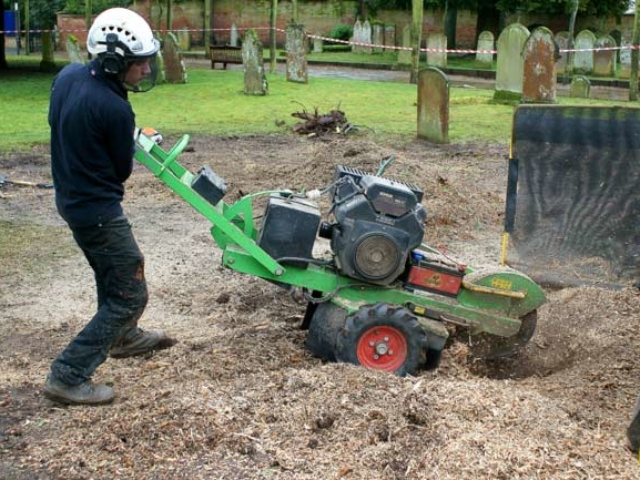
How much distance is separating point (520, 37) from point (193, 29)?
87.4 ft

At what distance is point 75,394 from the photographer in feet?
15.6

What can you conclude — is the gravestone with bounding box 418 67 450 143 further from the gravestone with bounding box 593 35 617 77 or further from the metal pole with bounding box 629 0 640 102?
the gravestone with bounding box 593 35 617 77

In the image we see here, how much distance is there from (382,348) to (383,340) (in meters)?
0.05

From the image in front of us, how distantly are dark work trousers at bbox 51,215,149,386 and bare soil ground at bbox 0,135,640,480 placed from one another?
0.23 meters

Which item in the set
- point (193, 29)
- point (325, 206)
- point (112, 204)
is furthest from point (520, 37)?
point (193, 29)

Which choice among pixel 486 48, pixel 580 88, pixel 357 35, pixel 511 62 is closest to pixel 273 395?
pixel 511 62

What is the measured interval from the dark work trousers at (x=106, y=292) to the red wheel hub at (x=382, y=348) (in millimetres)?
1358

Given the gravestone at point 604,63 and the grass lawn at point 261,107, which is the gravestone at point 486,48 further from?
the grass lawn at point 261,107

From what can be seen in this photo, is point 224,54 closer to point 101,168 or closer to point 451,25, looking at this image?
point 451,25

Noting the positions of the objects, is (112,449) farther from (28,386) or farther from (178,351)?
(178,351)

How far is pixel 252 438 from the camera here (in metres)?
4.20

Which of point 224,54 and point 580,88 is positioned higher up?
point 224,54

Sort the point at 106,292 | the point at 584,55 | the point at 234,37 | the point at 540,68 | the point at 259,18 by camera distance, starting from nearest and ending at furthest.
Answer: the point at 106,292, the point at 540,68, the point at 584,55, the point at 234,37, the point at 259,18

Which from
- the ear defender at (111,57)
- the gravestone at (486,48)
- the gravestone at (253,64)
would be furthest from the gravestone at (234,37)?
the ear defender at (111,57)
